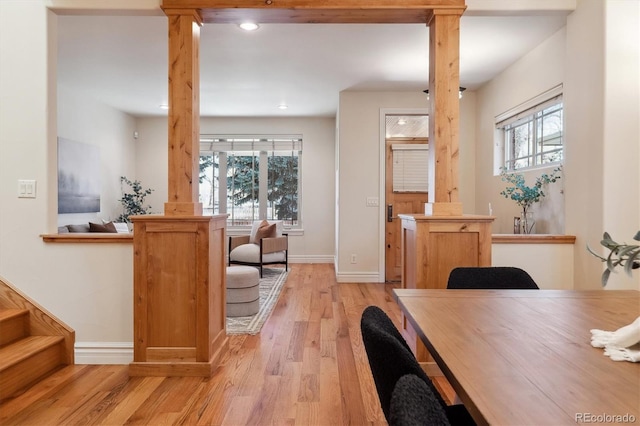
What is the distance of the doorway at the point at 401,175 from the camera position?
5395mm

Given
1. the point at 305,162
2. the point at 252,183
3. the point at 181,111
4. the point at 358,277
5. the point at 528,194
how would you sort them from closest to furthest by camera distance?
1. the point at 181,111
2. the point at 528,194
3. the point at 358,277
4. the point at 305,162
5. the point at 252,183

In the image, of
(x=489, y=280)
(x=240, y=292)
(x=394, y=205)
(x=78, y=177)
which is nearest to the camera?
(x=489, y=280)

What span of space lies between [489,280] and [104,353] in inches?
94.5

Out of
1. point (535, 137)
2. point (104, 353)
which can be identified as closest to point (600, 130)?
point (535, 137)

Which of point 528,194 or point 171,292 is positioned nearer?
point 171,292

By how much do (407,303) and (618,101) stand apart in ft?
6.69

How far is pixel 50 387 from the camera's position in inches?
88.0

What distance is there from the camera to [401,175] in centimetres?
547

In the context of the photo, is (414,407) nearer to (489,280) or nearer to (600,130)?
(489,280)

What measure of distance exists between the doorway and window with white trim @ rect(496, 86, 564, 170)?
3.57 ft

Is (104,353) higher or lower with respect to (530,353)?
lower

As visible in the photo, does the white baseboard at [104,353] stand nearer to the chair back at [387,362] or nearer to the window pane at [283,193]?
the chair back at [387,362]

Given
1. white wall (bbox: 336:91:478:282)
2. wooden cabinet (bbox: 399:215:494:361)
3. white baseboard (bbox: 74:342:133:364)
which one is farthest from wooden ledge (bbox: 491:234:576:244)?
white wall (bbox: 336:91:478:282)

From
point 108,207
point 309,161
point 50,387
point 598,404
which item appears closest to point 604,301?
point 598,404
